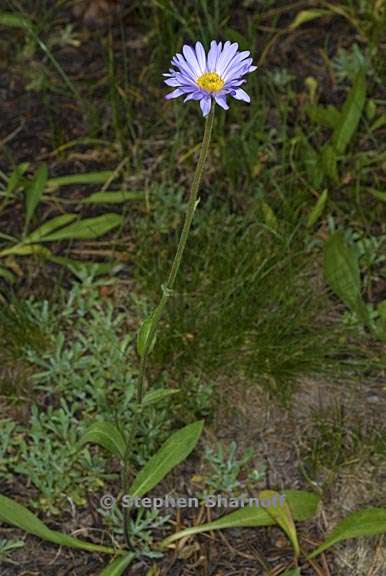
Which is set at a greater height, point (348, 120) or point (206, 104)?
point (348, 120)

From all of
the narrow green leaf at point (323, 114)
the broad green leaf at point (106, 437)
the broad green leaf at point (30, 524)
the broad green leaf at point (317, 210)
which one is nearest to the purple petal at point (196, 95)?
the broad green leaf at point (106, 437)

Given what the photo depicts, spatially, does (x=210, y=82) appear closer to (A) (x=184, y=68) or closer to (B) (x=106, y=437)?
(A) (x=184, y=68)

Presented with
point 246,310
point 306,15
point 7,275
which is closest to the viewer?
point 246,310

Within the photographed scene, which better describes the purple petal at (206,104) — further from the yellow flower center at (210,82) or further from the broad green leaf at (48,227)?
the broad green leaf at (48,227)

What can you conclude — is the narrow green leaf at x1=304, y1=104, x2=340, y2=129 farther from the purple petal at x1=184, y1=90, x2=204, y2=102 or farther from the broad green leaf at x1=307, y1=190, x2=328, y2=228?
the purple petal at x1=184, y1=90, x2=204, y2=102

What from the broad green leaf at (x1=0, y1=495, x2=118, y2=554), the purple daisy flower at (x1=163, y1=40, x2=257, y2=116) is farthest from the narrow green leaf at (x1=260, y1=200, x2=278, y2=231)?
the broad green leaf at (x1=0, y1=495, x2=118, y2=554)

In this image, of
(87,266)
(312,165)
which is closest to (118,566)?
(87,266)
